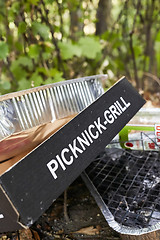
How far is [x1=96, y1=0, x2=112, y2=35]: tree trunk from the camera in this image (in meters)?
1.86

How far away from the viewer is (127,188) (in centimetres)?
97

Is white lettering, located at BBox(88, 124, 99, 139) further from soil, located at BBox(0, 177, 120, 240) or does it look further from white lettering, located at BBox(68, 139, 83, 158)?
soil, located at BBox(0, 177, 120, 240)

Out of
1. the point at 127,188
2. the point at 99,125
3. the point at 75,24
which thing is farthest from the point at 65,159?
the point at 75,24

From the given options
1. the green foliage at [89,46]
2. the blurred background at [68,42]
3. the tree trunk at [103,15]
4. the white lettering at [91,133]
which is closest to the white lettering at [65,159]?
the white lettering at [91,133]

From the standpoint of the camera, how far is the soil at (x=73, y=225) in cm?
84

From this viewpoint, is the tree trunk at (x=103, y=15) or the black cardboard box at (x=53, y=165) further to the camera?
the tree trunk at (x=103, y=15)

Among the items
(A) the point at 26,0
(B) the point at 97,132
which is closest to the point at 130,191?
(B) the point at 97,132

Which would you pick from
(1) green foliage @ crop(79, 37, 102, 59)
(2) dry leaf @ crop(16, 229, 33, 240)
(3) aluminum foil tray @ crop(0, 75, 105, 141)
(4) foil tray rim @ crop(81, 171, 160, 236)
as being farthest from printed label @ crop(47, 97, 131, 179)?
(1) green foliage @ crop(79, 37, 102, 59)

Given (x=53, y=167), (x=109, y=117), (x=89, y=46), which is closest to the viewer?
(x=53, y=167)

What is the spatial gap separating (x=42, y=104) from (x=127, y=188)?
44cm

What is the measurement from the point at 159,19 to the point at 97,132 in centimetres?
152

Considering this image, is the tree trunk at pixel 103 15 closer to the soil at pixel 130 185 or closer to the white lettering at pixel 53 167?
the soil at pixel 130 185

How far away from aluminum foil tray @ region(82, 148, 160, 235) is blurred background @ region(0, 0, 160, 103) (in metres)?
0.48

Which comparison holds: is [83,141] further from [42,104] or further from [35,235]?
[35,235]
